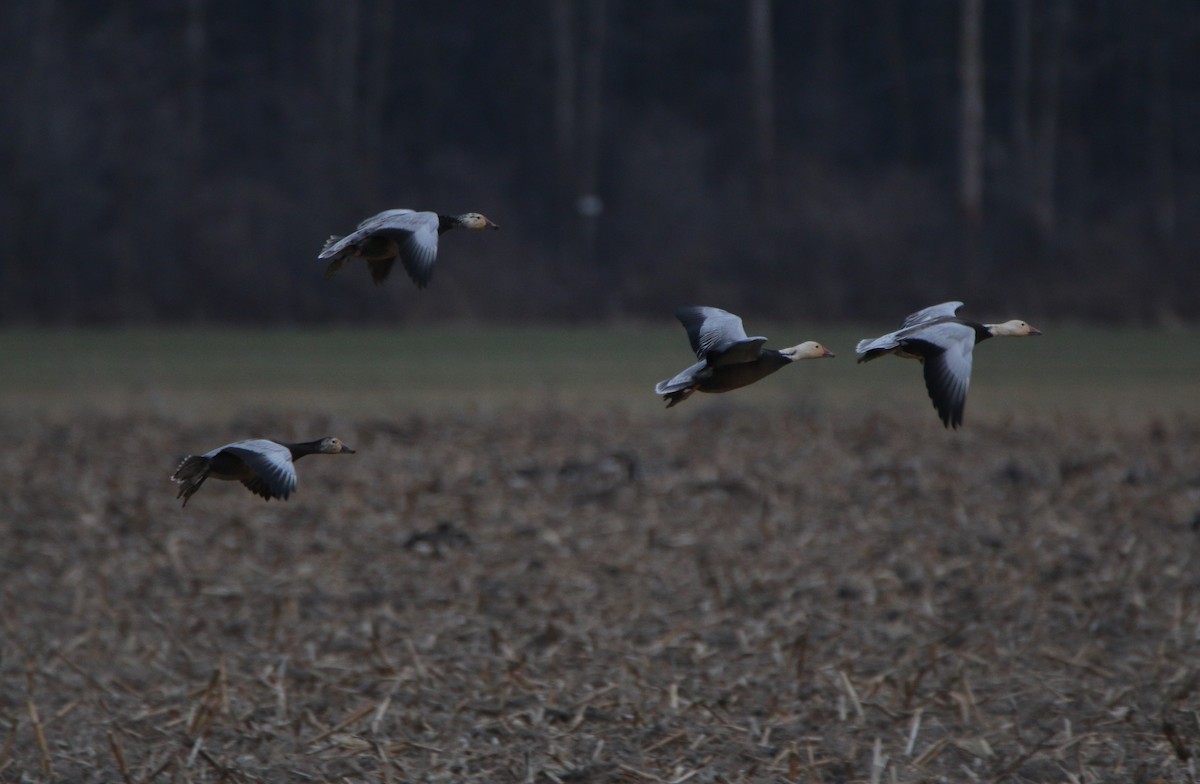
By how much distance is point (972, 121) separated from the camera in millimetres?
29891

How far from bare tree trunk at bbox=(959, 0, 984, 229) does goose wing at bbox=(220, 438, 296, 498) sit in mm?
27054

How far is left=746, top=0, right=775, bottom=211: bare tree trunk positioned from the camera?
103ft

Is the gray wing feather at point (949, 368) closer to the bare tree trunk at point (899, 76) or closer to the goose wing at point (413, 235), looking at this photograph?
the goose wing at point (413, 235)

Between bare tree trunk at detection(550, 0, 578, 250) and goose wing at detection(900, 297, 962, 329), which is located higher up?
bare tree trunk at detection(550, 0, 578, 250)

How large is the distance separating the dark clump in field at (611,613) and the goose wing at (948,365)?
2.22 m

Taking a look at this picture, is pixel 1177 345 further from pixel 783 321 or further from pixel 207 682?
pixel 207 682

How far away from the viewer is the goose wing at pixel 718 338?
133 inches

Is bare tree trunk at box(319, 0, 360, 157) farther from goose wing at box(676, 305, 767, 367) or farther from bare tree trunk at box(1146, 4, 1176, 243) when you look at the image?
goose wing at box(676, 305, 767, 367)

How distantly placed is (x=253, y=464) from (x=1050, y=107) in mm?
30579

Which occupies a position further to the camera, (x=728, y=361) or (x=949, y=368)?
(x=728, y=361)

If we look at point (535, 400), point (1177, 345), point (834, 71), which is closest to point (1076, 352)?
point (1177, 345)

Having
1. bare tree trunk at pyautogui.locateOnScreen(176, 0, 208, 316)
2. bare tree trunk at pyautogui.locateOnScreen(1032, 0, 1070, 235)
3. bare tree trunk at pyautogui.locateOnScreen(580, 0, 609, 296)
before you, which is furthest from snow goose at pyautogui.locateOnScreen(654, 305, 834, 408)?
bare tree trunk at pyautogui.locateOnScreen(1032, 0, 1070, 235)

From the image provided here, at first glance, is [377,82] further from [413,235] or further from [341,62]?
[413,235]

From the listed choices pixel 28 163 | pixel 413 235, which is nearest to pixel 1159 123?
pixel 28 163
